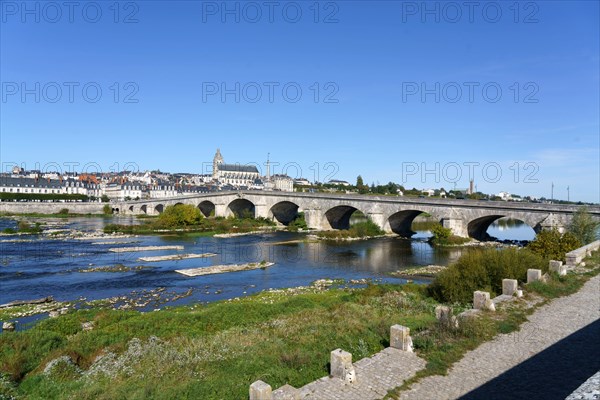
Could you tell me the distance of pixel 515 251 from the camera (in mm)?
21125

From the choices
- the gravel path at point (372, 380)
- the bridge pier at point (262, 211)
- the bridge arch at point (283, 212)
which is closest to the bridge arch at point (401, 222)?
the bridge arch at point (283, 212)

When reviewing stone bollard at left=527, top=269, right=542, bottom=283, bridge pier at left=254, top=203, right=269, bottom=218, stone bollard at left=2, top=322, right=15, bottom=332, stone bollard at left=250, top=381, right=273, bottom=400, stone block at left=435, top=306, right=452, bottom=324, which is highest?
bridge pier at left=254, top=203, right=269, bottom=218

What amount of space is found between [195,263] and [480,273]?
25.8m

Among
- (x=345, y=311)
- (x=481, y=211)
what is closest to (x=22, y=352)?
(x=345, y=311)

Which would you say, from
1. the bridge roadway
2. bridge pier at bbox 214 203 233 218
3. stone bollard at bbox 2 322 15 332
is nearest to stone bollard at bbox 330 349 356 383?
stone bollard at bbox 2 322 15 332

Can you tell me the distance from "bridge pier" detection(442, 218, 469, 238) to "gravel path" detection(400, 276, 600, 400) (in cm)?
3824

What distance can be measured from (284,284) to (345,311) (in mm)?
12572

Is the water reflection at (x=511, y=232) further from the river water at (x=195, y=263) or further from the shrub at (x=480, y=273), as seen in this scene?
the shrub at (x=480, y=273)

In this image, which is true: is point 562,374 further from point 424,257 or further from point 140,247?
point 140,247

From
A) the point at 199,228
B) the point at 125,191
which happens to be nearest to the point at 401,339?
the point at 199,228

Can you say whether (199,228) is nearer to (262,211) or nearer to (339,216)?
(262,211)

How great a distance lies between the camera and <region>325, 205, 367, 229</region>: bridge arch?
68.8 meters

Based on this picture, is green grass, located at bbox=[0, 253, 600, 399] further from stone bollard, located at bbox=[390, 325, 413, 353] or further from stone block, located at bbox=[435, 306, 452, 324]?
stone bollard, located at bbox=[390, 325, 413, 353]

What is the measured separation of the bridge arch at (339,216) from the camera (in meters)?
68.8
